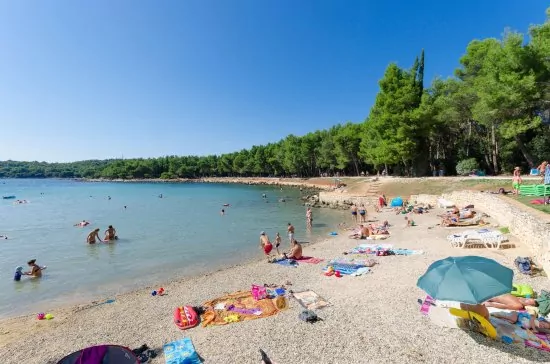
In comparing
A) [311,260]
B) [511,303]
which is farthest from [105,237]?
[511,303]

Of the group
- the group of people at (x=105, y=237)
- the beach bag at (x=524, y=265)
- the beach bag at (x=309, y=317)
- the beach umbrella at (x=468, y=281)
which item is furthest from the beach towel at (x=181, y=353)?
the group of people at (x=105, y=237)

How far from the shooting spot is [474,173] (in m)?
38.0

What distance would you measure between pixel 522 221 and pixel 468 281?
33.3 ft

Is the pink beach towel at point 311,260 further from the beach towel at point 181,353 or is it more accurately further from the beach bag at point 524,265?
the beach towel at point 181,353

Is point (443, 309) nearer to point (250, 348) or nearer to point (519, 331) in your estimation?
point (519, 331)

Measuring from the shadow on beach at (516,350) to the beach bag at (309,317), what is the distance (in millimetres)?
3772

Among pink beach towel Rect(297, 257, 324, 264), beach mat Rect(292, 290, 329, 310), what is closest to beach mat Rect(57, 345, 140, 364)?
beach mat Rect(292, 290, 329, 310)

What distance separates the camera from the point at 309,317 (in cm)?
894

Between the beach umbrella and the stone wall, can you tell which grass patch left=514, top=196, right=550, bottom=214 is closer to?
the stone wall

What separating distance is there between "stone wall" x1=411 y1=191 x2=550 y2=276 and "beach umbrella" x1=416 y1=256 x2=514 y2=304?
550 cm

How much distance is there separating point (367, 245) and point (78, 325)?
13855 mm

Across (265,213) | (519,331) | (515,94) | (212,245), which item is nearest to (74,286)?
(212,245)

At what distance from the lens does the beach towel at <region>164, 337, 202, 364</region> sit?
291 inches

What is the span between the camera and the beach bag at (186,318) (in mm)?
9312
